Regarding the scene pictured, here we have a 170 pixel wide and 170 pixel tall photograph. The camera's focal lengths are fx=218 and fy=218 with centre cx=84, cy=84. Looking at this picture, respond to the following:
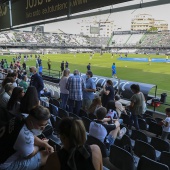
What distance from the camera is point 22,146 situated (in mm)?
2102

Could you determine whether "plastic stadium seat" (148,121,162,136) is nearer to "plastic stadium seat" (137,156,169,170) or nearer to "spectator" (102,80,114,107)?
"spectator" (102,80,114,107)

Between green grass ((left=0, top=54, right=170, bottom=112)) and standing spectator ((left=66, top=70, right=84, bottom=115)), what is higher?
standing spectator ((left=66, top=70, right=84, bottom=115))

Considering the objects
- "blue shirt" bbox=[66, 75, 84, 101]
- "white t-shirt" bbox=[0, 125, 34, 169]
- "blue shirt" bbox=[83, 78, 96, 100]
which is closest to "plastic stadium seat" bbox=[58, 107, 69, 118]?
"blue shirt" bbox=[66, 75, 84, 101]

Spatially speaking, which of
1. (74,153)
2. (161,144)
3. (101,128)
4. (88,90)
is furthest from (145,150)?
(88,90)

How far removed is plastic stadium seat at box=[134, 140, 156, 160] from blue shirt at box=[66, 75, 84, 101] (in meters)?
2.99

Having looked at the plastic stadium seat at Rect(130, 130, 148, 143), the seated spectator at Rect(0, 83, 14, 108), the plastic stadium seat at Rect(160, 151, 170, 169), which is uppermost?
the seated spectator at Rect(0, 83, 14, 108)

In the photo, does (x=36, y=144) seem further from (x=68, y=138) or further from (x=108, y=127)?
(x=108, y=127)

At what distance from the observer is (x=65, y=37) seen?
3676 inches

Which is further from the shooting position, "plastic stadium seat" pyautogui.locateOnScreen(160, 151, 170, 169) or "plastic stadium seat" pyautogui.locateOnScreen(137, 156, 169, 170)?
"plastic stadium seat" pyautogui.locateOnScreen(160, 151, 170, 169)

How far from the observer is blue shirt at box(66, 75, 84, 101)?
646 centimetres

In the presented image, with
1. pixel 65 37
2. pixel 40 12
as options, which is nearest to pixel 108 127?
pixel 40 12

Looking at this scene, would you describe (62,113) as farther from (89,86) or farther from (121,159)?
(121,159)

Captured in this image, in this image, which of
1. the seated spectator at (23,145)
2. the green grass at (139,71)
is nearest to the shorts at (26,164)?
the seated spectator at (23,145)

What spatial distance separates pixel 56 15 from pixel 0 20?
8.54ft
